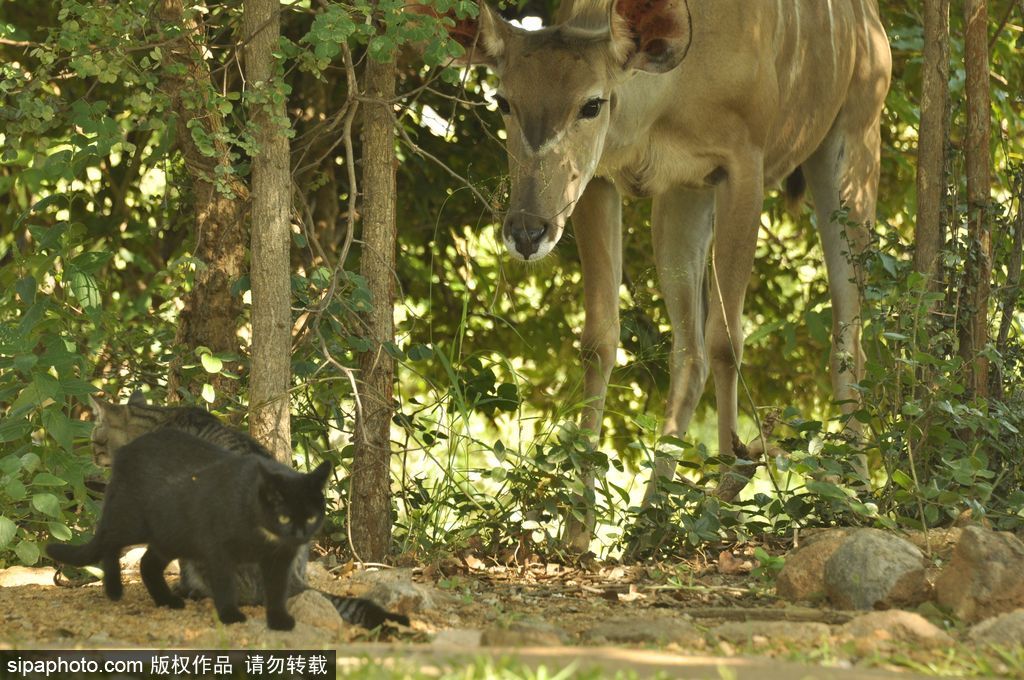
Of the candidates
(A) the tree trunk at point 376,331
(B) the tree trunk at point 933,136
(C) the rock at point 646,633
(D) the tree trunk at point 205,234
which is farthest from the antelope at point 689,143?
(C) the rock at point 646,633

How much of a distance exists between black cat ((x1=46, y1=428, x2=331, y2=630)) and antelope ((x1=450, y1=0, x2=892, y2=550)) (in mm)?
1705

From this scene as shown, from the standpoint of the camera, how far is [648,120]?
20.4ft

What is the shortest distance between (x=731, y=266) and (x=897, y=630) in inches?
111

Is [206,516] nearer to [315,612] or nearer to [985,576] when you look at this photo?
[315,612]

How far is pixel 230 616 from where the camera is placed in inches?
160

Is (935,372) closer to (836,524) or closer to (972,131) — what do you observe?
(836,524)

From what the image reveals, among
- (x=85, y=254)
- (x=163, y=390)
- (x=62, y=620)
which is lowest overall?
(x=62, y=620)

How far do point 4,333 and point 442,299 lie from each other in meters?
3.89

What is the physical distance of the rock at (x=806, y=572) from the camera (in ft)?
15.7

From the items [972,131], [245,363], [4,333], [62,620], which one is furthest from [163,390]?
[972,131]

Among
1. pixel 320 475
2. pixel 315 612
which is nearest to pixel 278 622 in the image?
pixel 315 612

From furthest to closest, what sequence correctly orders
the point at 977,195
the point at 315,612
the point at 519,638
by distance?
1. the point at 977,195
2. the point at 315,612
3. the point at 519,638

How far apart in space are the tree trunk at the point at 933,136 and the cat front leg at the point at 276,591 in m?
3.44

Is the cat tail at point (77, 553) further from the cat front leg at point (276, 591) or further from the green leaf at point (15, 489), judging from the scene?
the cat front leg at point (276, 591)
